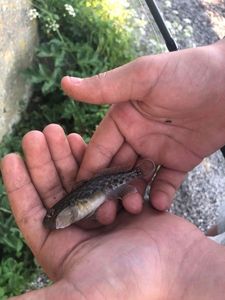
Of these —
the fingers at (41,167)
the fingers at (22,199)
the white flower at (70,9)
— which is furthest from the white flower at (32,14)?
the fingers at (22,199)

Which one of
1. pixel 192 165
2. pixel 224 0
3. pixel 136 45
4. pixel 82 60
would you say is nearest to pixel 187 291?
pixel 192 165

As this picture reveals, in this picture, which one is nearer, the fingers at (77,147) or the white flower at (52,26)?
the fingers at (77,147)

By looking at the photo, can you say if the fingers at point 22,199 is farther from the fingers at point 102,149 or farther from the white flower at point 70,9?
the white flower at point 70,9

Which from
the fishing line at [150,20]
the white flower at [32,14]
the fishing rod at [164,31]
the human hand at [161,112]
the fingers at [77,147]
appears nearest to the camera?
the human hand at [161,112]

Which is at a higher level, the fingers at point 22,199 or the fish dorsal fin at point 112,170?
the fingers at point 22,199

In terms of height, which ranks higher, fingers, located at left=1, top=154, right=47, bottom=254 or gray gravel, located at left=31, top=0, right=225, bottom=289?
fingers, located at left=1, top=154, right=47, bottom=254

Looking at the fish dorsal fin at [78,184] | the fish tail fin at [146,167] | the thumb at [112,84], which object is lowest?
the fish tail fin at [146,167]

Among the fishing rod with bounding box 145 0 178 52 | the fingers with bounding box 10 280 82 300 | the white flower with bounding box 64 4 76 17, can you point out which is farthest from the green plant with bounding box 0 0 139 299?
the fingers with bounding box 10 280 82 300

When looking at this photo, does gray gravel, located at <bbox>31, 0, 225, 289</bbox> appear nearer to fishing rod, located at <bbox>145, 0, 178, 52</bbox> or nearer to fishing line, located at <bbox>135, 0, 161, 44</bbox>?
fishing line, located at <bbox>135, 0, 161, 44</bbox>
